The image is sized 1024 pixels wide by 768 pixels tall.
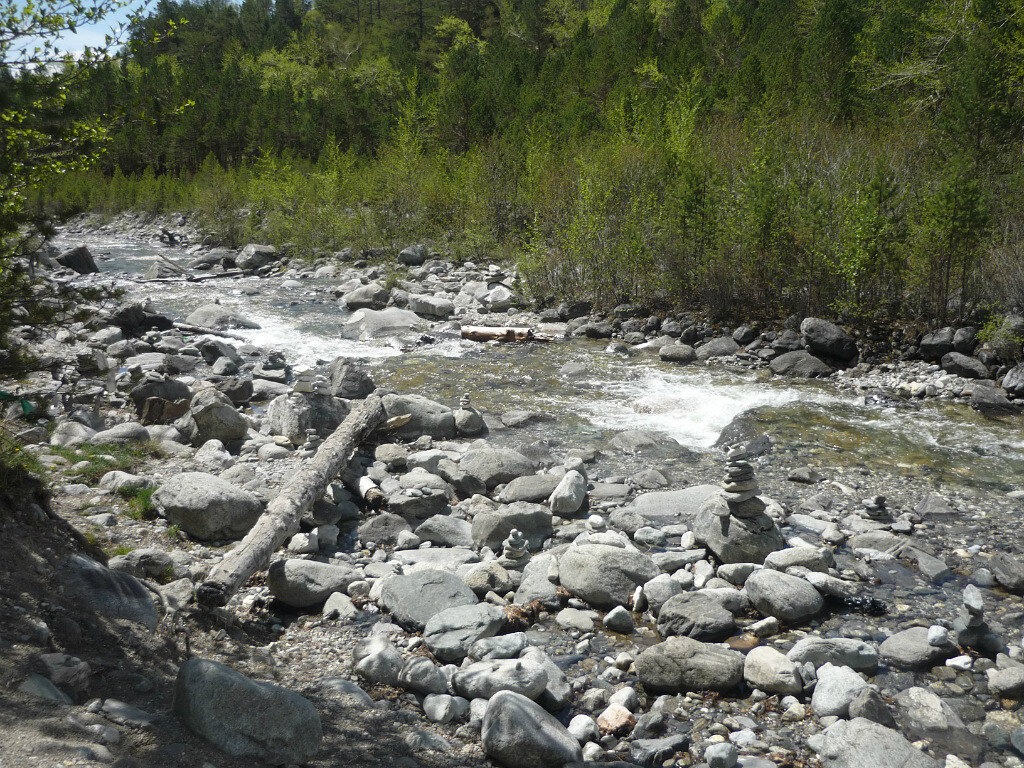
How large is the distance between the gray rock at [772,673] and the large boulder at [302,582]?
3063mm

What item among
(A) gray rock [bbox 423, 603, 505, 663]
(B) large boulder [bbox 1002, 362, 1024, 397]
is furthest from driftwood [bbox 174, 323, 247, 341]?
(B) large boulder [bbox 1002, 362, 1024, 397]

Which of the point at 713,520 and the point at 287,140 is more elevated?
the point at 287,140

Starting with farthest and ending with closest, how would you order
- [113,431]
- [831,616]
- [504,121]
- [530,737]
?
1. [504,121]
2. [113,431]
3. [831,616]
4. [530,737]

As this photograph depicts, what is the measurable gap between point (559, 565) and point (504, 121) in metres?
36.1

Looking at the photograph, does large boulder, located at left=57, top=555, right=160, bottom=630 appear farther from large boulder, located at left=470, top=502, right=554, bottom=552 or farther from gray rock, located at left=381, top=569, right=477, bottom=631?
large boulder, located at left=470, top=502, right=554, bottom=552

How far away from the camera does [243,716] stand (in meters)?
3.20

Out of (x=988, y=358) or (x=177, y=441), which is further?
(x=988, y=358)

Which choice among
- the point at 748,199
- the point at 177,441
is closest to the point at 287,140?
the point at 748,199

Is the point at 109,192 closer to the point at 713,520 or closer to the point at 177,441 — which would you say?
the point at 177,441

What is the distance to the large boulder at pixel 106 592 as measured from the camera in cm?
400

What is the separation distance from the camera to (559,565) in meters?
5.86

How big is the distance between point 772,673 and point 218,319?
1573cm

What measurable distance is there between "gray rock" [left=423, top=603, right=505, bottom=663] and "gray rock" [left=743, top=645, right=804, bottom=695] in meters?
1.68

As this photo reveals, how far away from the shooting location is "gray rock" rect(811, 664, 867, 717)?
4125 millimetres
